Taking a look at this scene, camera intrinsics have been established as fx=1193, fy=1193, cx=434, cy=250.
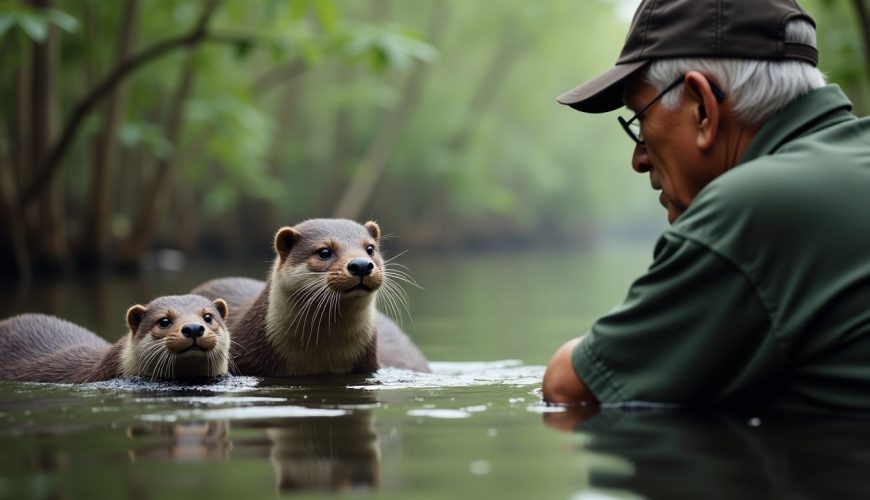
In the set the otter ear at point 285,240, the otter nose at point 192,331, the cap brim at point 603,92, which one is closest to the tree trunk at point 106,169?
the otter ear at point 285,240

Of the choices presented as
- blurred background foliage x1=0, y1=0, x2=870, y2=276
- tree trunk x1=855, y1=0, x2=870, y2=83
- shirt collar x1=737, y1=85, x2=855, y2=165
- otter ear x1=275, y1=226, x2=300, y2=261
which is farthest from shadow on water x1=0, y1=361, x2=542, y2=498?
tree trunk x1=855, y1=0, x2=870, y2=83

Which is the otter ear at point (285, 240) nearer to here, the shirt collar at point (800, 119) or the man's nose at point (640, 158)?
the man's nose at point (640, 158)

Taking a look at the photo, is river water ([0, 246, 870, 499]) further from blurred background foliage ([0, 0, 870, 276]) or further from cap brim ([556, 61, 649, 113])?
blurred background foliage ([0, 0, 870, 276])

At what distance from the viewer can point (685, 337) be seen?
351 centimetres

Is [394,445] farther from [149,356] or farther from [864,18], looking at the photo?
[864,18]

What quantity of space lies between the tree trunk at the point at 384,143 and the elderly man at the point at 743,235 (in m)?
22.3

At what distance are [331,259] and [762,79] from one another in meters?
2.96

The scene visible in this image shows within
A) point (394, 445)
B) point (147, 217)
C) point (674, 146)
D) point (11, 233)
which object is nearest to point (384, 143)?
point (147, 217)

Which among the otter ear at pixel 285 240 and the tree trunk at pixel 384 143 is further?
the tree trunk at pixel 384 143

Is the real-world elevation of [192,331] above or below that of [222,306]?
below

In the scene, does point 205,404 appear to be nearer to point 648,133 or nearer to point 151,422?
point 151,422

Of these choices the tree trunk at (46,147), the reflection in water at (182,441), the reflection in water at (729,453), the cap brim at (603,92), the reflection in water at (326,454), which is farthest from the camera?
the tree trunk at (46,147)

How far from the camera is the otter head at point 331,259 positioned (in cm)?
600

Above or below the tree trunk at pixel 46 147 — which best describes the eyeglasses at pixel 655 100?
below
